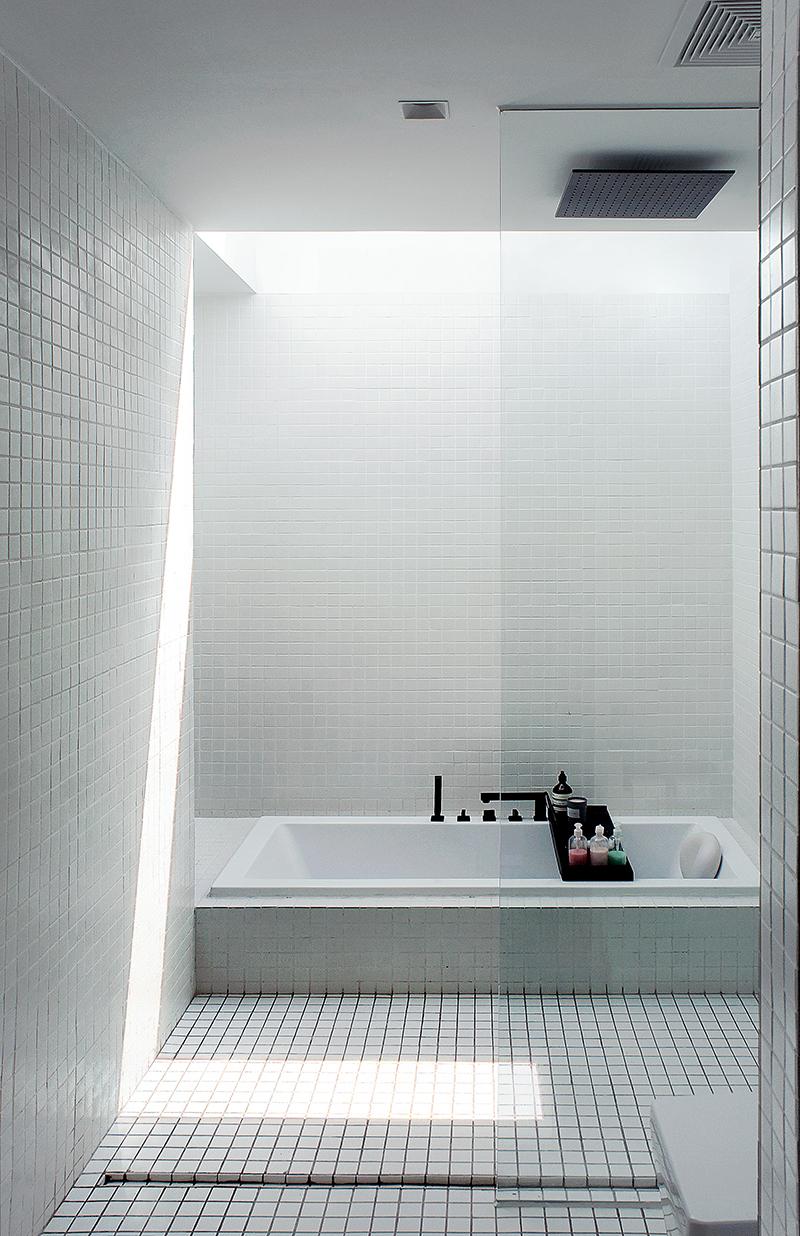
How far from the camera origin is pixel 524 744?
2.83 metres

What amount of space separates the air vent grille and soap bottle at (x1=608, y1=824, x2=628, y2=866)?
177 centimetres

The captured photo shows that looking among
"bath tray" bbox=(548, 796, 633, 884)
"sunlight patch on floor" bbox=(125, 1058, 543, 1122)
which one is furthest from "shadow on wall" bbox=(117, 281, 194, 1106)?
"bath tray" bbox=(548, 796, 633, 884)

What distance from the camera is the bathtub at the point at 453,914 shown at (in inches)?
107

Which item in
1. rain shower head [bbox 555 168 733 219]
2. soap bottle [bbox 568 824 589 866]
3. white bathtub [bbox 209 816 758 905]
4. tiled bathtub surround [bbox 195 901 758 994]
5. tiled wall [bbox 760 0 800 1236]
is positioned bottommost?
tiled bathtub surround [bbox 195 901 758 994]

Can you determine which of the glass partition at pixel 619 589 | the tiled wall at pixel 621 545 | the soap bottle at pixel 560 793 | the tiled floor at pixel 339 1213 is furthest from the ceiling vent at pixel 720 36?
the tiled floor at pixel 339 1213

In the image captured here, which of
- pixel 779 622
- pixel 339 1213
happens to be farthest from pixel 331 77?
pixel 339 1213

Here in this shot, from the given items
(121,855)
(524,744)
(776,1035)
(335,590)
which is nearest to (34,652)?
(121,855)

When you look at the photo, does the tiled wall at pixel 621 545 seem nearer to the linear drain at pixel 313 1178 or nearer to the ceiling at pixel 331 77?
the ceiling at pixel 331 77

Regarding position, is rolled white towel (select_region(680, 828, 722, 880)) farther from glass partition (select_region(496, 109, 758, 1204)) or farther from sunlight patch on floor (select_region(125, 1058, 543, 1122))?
sunlight patch on floor (select_region(125, 1058, 543, 1122))

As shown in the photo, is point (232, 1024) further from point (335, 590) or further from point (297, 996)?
point (335, 590)

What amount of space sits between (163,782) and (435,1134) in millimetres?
1333

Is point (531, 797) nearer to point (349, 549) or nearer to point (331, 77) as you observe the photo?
point (331, 77)

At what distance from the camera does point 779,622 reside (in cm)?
111

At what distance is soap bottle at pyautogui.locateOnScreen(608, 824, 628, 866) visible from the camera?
9.29ft
